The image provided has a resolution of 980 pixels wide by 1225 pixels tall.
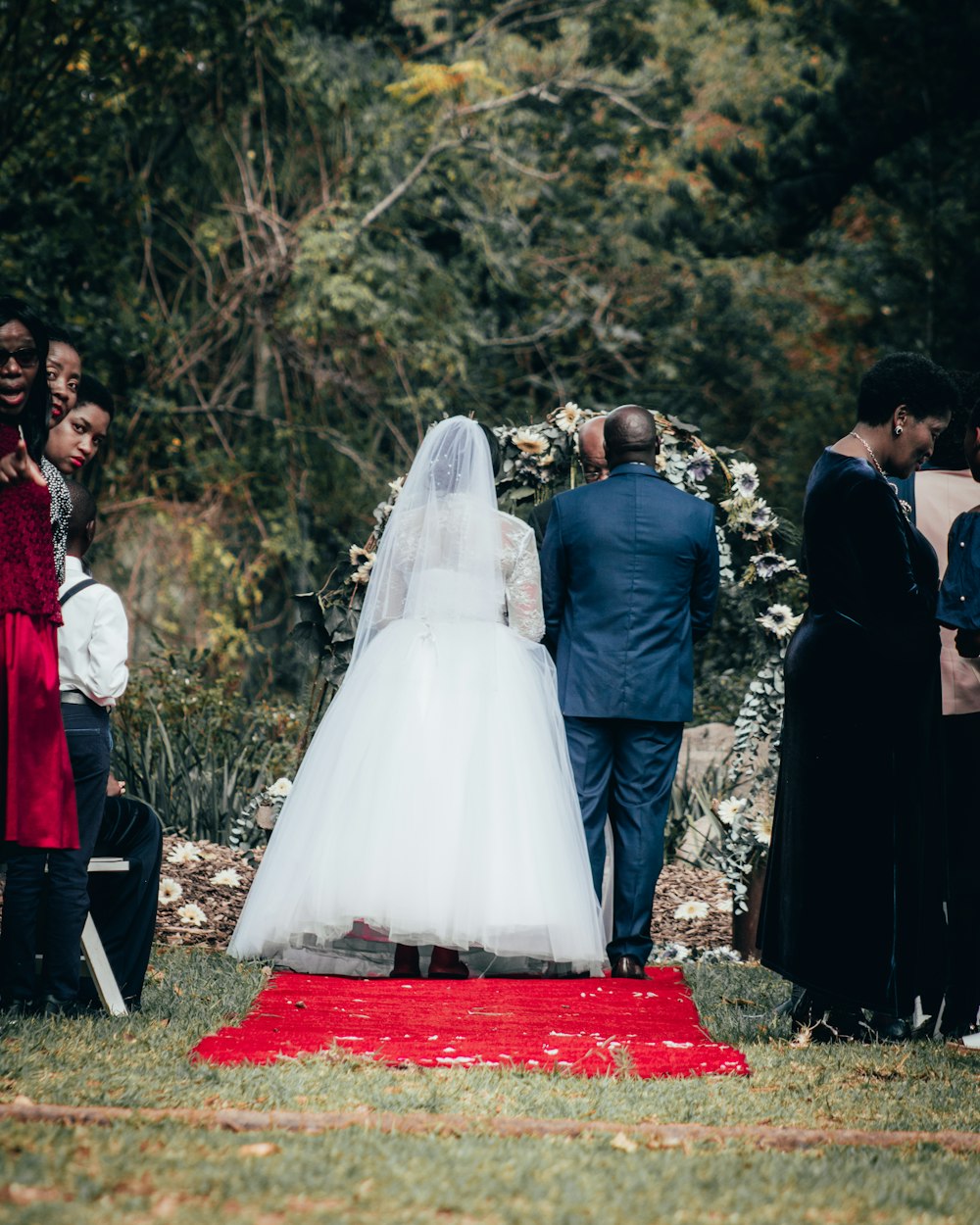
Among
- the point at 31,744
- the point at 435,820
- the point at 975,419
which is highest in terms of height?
the point at 975,419

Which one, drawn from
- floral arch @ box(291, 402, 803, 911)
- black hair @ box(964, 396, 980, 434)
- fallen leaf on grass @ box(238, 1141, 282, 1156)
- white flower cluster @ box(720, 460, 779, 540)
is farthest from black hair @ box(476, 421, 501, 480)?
fallen leaf on grass @ box(238, 1141, 282, 1156)

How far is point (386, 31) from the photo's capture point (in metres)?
17.3

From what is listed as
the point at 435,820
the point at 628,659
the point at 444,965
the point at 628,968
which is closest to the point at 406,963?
the point at 444,965

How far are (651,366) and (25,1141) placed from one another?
51.0 ft

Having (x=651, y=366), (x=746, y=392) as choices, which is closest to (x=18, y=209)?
(x=651, y=366)

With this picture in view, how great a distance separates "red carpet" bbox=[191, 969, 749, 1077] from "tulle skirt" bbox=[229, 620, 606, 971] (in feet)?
0.67

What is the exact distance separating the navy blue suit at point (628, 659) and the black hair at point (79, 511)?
7.17 ft

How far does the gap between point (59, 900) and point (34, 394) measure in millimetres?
1586

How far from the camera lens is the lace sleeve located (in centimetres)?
635

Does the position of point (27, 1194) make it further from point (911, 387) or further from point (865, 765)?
point (911, 387)

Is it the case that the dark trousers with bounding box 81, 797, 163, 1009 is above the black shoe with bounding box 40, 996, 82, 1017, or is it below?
above

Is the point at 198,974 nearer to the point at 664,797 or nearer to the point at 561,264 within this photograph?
the point at 664,797

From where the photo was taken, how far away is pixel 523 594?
6355mm

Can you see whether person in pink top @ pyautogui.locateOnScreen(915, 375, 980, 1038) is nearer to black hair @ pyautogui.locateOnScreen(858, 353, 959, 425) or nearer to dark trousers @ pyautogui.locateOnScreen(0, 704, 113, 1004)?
black hair @ pyautogui.locateOnScreen(858, 353, 959, 425)
